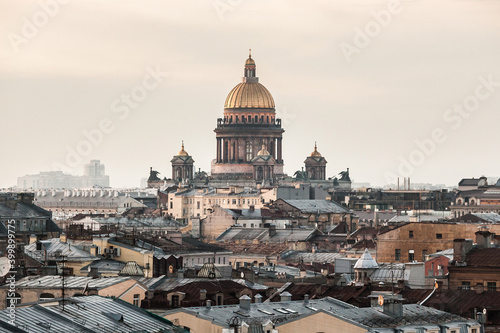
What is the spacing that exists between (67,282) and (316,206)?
10616 cm

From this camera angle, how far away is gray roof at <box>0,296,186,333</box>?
43438mm

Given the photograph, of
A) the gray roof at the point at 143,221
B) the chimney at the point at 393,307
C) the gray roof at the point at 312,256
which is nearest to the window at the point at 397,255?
the gray roof at the point at 312,256

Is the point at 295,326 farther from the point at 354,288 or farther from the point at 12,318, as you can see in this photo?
the point at 354,288

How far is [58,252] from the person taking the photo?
7638cm

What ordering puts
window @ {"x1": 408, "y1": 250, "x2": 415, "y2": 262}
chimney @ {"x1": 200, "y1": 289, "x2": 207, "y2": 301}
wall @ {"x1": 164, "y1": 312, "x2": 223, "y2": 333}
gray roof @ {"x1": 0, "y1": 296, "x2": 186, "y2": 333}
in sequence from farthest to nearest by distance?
window @ {"x1": 408, "y1": 250, "x2": 415, "y2": 262}, chimney @ {"x1": 200, "y1": 289, "x2": 207, "y2": 301}, wall @ {"x1": 164, "y1": 312, "x2": 223, "y2": 333}, gray roof @ {"x1": 0, "y1": 296, "x2": 186, "y2": 333}

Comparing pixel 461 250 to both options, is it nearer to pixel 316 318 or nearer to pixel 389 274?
pixel 389 274

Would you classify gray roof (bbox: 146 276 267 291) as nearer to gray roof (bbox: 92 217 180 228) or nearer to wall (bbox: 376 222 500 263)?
wall (bbox: 376 222 500 263)

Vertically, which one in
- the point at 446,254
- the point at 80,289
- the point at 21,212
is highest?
the point at 21,212

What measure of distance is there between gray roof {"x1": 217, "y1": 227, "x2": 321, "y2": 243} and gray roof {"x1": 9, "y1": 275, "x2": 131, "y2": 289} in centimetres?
5408

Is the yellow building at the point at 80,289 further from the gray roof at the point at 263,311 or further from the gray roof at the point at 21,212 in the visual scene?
the gray roof at the point at 21,212

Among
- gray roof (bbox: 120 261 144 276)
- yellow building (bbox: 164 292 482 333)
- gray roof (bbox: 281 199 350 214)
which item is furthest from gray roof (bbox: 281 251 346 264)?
gray roof (bbox: 281 199 350 214)

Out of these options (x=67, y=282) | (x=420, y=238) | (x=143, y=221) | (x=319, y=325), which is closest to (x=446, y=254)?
(x=420, y=238)

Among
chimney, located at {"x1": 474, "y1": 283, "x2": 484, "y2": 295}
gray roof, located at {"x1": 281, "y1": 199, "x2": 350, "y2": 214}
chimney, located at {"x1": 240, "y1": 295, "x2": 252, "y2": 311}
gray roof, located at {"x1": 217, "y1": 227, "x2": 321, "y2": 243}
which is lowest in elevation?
chimney, located at {"x1": 240, "y1": 295, "x2": 252, "y2": 311}

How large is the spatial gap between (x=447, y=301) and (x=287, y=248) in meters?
52.0
